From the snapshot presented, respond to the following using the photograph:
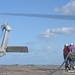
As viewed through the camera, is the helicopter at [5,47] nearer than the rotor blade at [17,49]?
Yes

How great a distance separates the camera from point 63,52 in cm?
2886

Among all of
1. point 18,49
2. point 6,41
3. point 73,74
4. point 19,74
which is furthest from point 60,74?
point 18,49

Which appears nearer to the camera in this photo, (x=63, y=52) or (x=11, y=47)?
(x=63, y=52)

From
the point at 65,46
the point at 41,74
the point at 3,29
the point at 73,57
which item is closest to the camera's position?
the point at 41,74

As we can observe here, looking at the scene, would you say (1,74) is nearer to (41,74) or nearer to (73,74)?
(41,74)

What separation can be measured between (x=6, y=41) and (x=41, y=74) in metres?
27.0

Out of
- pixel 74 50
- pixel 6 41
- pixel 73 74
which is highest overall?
pixel 6 41

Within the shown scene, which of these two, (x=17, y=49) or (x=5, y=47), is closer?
(x=5, y=47)

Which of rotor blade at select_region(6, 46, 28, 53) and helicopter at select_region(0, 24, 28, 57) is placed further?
rotor blade at select_region(6, 46, 28, 53)

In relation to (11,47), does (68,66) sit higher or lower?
lower

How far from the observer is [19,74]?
2566 centimetres

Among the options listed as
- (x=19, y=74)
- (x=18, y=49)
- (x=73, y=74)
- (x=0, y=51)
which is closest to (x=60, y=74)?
(x=73, y=74)

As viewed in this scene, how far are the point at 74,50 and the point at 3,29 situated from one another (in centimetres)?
2621

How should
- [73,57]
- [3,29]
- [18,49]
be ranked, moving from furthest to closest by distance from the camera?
[18,49], [3,29], [73,57]
